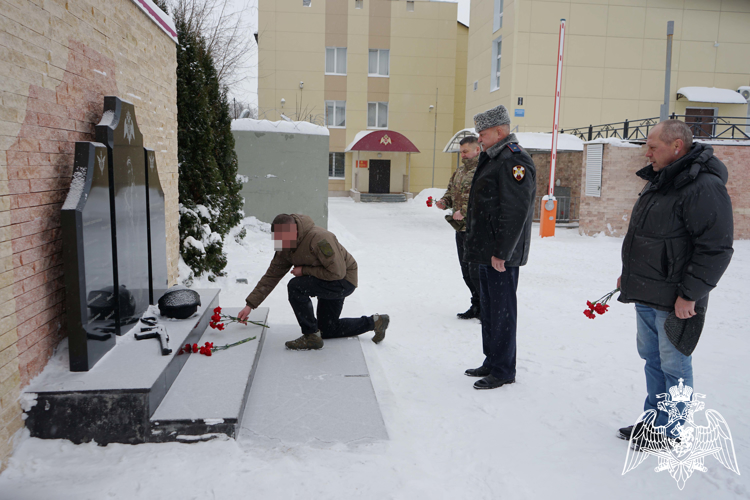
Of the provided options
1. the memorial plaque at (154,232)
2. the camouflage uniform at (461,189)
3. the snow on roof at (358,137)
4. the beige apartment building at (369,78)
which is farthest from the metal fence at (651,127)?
the memorial plaque at (154,232)

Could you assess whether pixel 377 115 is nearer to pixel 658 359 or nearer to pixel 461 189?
pixel 461 189

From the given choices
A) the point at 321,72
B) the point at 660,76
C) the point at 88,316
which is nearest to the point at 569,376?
the point at 88,316

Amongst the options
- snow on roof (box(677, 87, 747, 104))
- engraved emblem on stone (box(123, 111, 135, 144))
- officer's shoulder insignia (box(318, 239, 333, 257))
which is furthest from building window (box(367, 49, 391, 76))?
officer's shoulder insignia (box(318, 239, 333, 257))

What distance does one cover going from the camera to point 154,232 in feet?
14.9

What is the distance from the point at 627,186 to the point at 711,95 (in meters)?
9.03

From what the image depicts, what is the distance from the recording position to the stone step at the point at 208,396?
9.55 ft

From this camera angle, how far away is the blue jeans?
287 cm

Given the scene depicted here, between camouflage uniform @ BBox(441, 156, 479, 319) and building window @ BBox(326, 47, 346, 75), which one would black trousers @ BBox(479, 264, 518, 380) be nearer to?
camouflage uniform @ BBox(441, 156, 479, 319)

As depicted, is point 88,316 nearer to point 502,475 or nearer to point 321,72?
point 502,475

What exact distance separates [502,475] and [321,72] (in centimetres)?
2599

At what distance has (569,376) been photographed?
418cm

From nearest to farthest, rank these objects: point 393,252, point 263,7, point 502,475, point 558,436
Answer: point 502,475, point 558,436, point 393,252, point 263,7

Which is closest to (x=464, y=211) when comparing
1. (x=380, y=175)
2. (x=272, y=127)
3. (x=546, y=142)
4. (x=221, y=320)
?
(x=221, y=320)

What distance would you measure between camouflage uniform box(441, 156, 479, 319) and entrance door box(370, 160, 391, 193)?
69.4 ft
